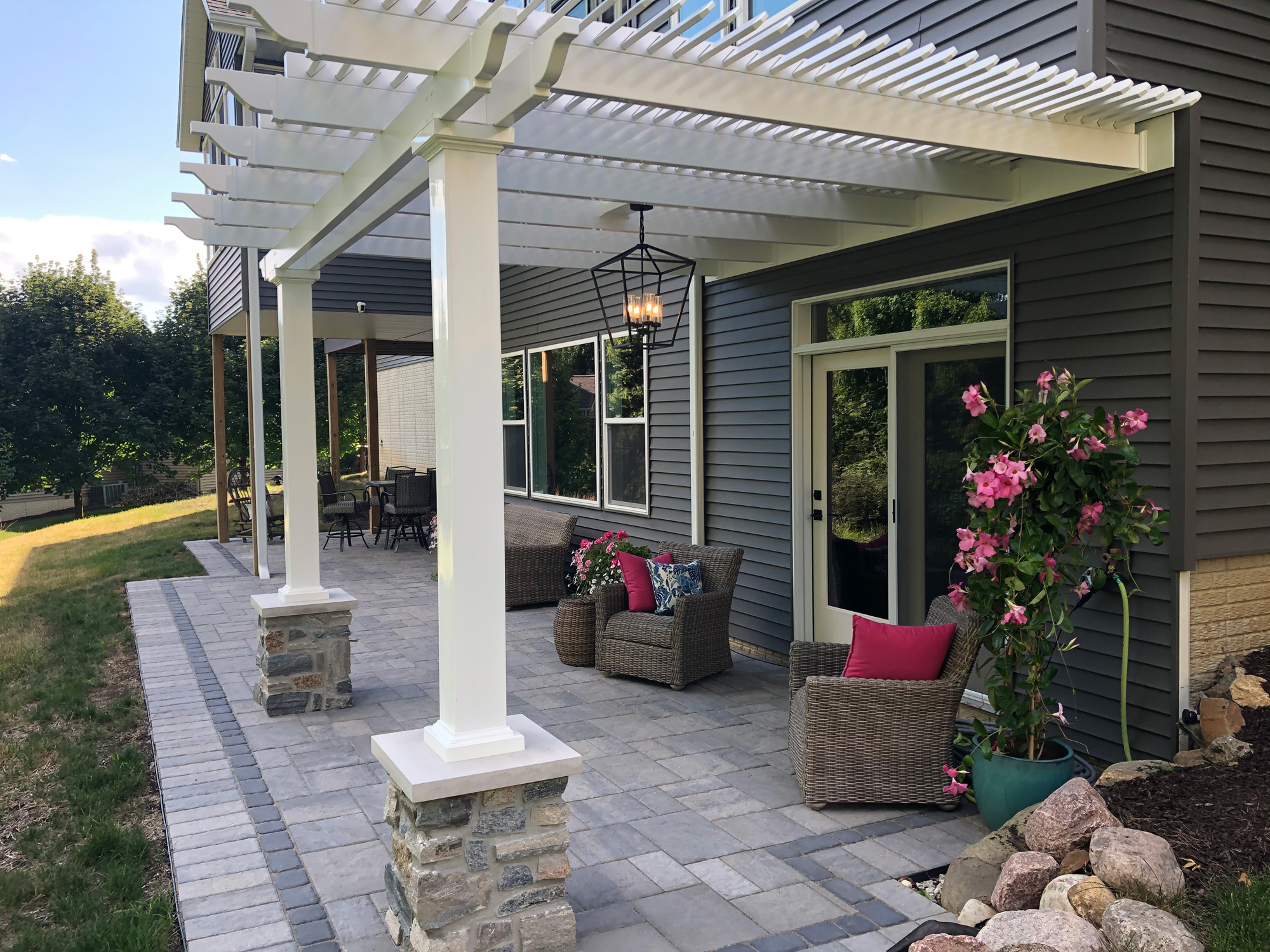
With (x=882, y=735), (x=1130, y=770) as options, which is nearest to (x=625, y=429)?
(x=882, y=735)

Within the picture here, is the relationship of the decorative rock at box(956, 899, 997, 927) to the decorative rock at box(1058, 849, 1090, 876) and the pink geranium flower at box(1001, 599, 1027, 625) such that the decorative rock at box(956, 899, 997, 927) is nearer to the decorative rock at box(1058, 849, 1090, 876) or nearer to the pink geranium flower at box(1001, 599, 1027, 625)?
the decorative rock at box(1058, 849, 1090, 876)

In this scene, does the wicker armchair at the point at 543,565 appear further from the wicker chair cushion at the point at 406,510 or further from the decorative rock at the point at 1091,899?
the decorative rock at the point at 1091,899

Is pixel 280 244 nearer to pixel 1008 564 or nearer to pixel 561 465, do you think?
pixel 1008 564

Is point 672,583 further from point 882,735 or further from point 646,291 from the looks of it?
point 646,291

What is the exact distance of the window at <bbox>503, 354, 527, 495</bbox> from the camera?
10.3m

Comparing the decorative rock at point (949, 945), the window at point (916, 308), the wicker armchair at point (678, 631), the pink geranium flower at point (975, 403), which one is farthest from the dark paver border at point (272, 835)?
the window at point (916, 308)

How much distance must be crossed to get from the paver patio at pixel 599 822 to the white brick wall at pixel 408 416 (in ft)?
45.8

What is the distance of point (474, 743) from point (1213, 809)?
2.32m

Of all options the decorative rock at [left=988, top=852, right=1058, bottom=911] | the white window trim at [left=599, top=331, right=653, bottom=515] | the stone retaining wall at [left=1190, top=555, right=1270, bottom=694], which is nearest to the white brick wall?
the white window trim at [left=599, top=331, right=653, bottom=515]

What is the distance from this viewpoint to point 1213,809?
9.84 ft

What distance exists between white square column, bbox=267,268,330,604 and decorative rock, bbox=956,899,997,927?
3.50m

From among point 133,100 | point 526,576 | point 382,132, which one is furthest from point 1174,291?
point 133,100

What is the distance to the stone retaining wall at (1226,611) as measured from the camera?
3.79 meters

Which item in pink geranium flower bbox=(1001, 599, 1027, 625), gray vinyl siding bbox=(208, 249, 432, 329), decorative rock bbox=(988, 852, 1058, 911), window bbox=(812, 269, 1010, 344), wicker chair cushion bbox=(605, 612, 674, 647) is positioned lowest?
decorative rock bbox=(988, 852, 1058, 911)
